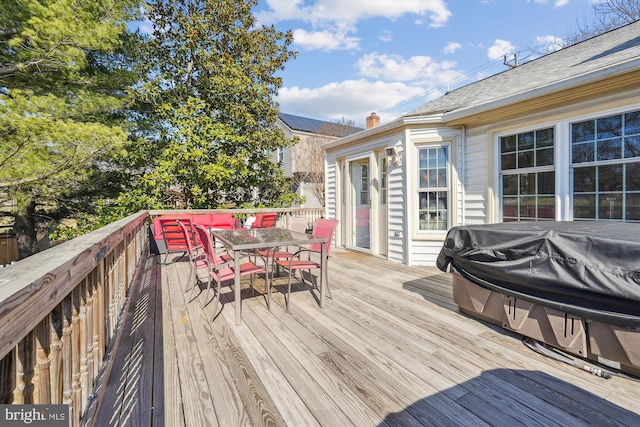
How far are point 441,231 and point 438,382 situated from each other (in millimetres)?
3766

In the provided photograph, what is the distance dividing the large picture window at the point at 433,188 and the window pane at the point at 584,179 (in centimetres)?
177

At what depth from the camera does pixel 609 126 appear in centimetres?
376

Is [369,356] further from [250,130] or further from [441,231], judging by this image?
[250,130]

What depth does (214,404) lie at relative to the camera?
1.90 metres

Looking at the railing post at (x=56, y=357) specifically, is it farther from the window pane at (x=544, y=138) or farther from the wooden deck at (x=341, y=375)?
the window pane at (x=544, y=138)

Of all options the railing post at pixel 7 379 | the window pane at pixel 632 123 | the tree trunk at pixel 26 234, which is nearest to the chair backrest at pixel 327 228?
the railing post at pixel 7 379

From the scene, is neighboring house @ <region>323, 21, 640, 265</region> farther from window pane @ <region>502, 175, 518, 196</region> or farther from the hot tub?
the hot tub

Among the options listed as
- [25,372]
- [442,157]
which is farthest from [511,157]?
[25,372]

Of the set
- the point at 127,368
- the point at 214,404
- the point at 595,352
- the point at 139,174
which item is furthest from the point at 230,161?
the point at 595,352

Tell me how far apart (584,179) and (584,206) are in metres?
0.35

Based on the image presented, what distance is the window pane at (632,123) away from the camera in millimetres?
3555

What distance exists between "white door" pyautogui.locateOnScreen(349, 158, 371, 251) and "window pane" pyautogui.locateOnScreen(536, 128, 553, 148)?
117 inches

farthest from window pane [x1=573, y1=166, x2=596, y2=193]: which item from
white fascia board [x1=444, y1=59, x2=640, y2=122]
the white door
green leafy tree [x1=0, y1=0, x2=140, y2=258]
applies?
green leafy tree [x1=0, y1=0, x2=140, y2=258]

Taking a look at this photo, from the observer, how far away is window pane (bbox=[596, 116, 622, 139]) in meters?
3.69
